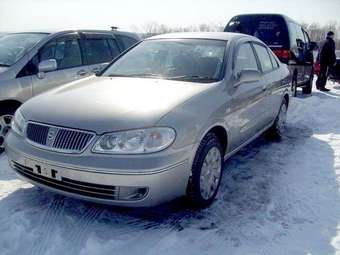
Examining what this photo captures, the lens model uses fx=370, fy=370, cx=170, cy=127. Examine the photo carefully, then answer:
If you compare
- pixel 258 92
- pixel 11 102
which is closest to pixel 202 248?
pixel 258 92

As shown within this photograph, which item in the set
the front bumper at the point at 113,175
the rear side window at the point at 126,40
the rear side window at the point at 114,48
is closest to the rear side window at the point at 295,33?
the rear side window at the point at 126,40

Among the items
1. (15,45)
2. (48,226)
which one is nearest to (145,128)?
(48,226)

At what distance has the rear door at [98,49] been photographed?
561 cm

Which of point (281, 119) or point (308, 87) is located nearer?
point (281, 119)

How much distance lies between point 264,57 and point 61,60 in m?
2.80

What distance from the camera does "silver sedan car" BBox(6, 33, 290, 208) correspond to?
2689mm

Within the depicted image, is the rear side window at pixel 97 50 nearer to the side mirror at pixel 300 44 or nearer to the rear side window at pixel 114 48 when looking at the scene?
the rear side window at pixel 114 48

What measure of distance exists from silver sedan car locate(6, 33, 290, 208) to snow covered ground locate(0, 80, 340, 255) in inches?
11.2

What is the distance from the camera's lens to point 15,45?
196 inches

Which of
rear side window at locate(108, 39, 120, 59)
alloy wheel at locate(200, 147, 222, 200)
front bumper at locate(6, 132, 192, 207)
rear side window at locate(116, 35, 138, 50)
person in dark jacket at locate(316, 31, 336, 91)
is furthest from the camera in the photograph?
person in dark jacket at locate(316, 31, 336, 91)

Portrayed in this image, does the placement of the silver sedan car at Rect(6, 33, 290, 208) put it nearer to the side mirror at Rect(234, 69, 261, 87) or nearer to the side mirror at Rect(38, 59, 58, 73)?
the side mirror at Rect(234, 69, 261, 87)

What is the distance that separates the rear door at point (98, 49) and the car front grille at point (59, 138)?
2.60 meters

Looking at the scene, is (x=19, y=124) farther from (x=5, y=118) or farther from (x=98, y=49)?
(x=98, y=49)

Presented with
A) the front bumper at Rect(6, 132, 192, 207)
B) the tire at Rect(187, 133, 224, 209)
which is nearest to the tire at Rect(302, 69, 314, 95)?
the tire at Rect(187, 133, 224, 209)
